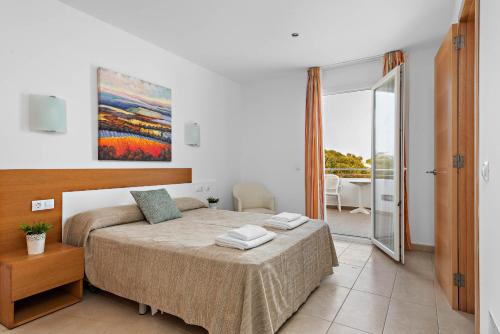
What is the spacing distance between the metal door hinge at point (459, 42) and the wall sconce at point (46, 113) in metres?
3.47

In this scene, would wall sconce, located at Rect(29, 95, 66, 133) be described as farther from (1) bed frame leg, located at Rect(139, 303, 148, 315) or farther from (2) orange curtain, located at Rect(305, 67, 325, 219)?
(2) orange curtain, located at Rect(305, 67, 325, 219)

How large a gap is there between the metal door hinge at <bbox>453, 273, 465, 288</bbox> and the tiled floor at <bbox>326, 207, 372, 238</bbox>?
7.58 feet

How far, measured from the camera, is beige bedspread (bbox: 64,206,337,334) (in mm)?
1714

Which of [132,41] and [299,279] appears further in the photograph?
[132,41]

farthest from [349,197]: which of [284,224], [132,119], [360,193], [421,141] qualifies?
[132,119]

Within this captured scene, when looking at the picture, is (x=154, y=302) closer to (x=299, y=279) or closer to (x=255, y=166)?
(x=299, y=279)

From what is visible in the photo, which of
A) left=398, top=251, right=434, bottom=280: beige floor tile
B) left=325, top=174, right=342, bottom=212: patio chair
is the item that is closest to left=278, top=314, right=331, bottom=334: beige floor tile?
left=398, top=251, right=434, bottom=280: beige floor tile

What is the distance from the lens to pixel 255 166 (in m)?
5.27

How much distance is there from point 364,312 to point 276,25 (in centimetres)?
296

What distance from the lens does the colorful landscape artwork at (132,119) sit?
3010 millimetres

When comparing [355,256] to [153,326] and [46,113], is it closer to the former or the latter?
[153,326]

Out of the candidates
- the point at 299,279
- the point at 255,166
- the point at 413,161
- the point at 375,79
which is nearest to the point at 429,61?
the point at 375,79
